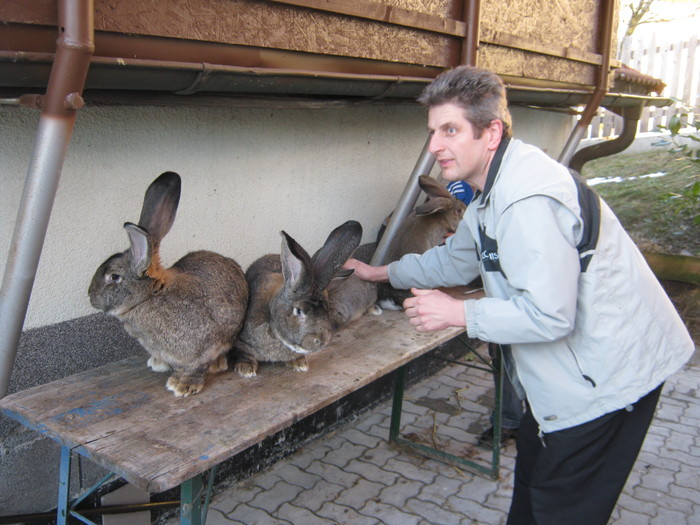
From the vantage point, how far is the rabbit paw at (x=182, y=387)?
96.9 inches

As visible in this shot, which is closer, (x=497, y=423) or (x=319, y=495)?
(x=319, y=495)

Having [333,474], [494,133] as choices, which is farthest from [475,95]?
[333,474]

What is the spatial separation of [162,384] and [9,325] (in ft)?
2.21

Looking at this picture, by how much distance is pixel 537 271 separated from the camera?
1.97 m

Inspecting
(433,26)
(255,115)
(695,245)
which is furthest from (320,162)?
(695,245)

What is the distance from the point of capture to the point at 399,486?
3832mm

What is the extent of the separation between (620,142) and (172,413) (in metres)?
6.10

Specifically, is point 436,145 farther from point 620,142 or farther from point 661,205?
point 661,205

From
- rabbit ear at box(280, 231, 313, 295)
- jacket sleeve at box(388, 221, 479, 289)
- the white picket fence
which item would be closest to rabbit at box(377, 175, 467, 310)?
jacket sleeve at box(388, 221, 479, 289)

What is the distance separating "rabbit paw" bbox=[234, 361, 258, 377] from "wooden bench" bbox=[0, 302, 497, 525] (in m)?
0.03

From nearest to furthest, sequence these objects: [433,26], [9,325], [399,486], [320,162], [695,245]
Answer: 1. [9,325]
2. [433,26]
3. [399,486]
4. [320,162]
5. [695,245]

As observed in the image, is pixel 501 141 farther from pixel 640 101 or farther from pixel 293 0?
pixel 640 101

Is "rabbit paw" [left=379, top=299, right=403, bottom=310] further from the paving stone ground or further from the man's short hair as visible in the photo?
the man's short hair

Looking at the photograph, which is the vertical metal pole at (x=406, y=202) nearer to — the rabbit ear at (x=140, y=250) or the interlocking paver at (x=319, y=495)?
the interlocking paver at (x=319, y=495)
